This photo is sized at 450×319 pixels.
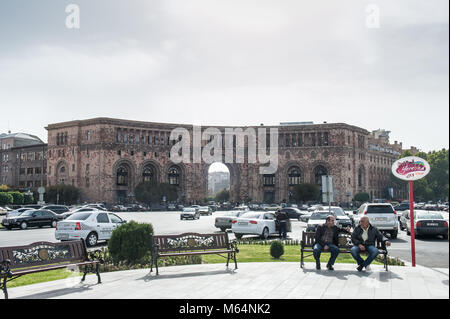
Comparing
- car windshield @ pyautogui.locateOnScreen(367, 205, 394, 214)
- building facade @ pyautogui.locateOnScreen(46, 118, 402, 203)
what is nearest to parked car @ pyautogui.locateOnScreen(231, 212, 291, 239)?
car windshield @ pyautogui.locateOnScreen(367, 205, 394, 214)

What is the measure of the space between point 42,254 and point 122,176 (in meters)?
66.0

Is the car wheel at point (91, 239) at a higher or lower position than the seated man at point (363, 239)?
lower

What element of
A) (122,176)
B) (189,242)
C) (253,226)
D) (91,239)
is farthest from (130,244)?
(122,176)

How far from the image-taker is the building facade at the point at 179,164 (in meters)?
71.9

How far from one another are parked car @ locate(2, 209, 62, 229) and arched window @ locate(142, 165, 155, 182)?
46329 mm

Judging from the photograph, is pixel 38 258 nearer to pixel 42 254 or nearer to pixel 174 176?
pixel 42 254

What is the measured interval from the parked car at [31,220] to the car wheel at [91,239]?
1270cm

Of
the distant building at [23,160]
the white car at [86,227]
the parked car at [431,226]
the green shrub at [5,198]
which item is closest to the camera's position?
the white car at [86,227]

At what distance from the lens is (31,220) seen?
91.5 feet

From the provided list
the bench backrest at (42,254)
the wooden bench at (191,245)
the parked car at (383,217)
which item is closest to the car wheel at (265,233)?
the parked car at (383,217)

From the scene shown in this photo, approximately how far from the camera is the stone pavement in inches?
295

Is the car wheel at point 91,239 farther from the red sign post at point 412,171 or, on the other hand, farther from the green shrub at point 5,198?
the green shrub at point 5,198
